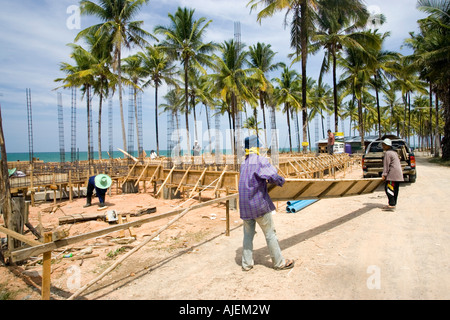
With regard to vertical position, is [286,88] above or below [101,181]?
above

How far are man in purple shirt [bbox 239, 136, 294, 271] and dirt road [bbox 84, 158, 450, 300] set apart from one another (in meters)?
0.25

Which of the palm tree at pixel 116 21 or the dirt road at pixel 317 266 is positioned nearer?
the dirt road at pixel 317 266

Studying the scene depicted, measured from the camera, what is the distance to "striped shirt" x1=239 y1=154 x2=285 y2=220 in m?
3.81

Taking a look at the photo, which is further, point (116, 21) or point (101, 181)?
point (116, 21)

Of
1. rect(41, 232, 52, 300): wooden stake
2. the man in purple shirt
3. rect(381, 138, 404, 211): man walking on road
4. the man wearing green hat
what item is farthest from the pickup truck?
rect(41, 232, 52, 300): wooden stake

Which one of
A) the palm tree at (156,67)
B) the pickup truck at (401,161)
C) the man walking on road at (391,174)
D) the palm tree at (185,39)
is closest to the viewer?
the man walking on road at (391,174)

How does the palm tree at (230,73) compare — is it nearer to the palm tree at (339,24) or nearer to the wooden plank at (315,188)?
the palm tree at (339,24)

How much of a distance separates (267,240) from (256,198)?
2.23ft

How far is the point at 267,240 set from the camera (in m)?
3.99

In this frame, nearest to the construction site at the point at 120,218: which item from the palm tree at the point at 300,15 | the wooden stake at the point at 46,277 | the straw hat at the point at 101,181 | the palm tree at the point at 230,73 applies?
the wooden stake at the point at 46,277

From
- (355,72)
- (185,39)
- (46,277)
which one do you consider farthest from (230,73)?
(46,277)

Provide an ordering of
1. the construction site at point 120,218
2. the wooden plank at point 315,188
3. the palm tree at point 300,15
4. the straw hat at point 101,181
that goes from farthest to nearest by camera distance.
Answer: the palm tree at point 300,15, the straw hat at point 101,181, the wooden plank at point 315,188, the construction site at point 120,218

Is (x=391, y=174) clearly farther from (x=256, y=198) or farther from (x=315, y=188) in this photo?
(x=256, y=198)

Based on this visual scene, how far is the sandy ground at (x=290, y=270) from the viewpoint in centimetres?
343
